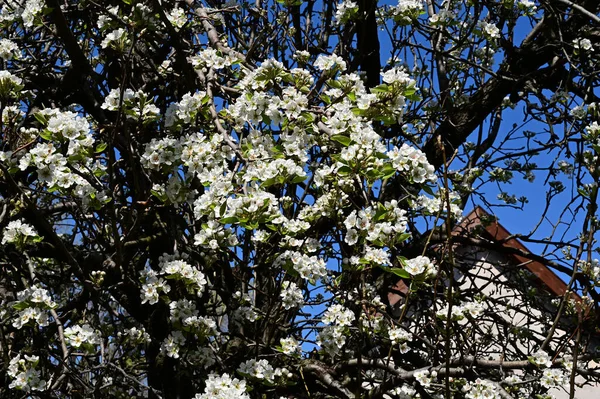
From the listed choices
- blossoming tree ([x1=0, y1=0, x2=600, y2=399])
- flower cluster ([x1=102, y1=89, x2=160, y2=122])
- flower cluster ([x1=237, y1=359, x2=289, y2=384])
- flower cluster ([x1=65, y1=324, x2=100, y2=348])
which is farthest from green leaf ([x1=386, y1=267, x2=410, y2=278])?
flower cluster ([x1=65, y1=324, x2=100, y2=348])

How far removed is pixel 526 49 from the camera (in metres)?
4.05

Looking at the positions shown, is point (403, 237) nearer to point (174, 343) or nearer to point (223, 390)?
point (223, 390)

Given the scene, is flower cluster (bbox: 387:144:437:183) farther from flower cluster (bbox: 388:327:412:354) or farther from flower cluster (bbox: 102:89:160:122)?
flower cluster (bbox: 102:89:160:122)

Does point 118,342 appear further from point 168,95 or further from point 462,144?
point 462,144

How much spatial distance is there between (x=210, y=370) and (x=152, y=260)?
714 millimetres

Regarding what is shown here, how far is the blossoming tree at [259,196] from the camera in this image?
2.19 metres

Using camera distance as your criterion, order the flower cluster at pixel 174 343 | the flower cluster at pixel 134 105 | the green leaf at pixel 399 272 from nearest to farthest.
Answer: the green leaf at pixel 399 272 < the flower cluster at pixel 134 105 < the flower cluster at pixel 174 343

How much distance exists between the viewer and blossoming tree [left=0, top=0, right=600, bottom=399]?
7.20 feet

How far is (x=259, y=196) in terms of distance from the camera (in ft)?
6.60

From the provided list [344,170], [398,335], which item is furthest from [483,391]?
[344,170]

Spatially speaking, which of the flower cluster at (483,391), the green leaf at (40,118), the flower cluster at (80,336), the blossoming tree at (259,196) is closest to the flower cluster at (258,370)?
the blossoming tree at (259,196)

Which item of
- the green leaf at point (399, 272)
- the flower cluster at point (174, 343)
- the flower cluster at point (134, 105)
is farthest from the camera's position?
the flower cluster at point (174, 343)

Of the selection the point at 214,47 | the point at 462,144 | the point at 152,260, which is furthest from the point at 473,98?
the point at 152,260

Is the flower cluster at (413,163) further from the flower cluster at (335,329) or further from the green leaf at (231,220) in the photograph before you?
the flower cluster at (335,329)
